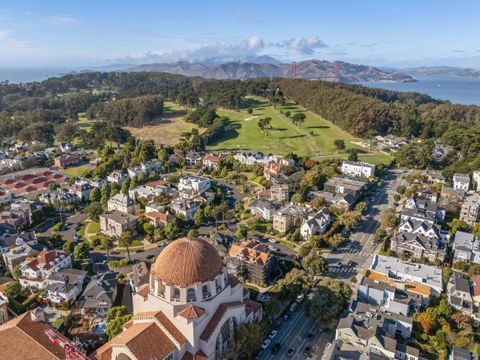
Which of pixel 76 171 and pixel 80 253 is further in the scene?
pixel 76 171

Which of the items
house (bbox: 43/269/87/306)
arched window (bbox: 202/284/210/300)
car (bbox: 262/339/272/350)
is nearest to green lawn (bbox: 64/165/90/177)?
house (bbox: 43/269/87/306)

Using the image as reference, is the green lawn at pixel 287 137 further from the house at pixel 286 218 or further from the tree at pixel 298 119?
the house at pixel 286 218

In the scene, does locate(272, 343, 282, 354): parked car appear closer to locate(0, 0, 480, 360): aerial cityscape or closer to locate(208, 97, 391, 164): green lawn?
locate(0, 0, 480, 360): aerial cityscape

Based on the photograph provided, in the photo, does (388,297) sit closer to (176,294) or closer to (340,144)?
(176,294)

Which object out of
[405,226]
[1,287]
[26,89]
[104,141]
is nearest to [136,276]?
[1,287]

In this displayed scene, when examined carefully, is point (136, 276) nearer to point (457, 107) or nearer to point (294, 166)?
point (294, 166)

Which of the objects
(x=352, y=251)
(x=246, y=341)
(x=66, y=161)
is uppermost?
(x=66, y=161)

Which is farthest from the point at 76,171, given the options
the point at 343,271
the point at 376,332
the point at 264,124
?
the point at 376,332
